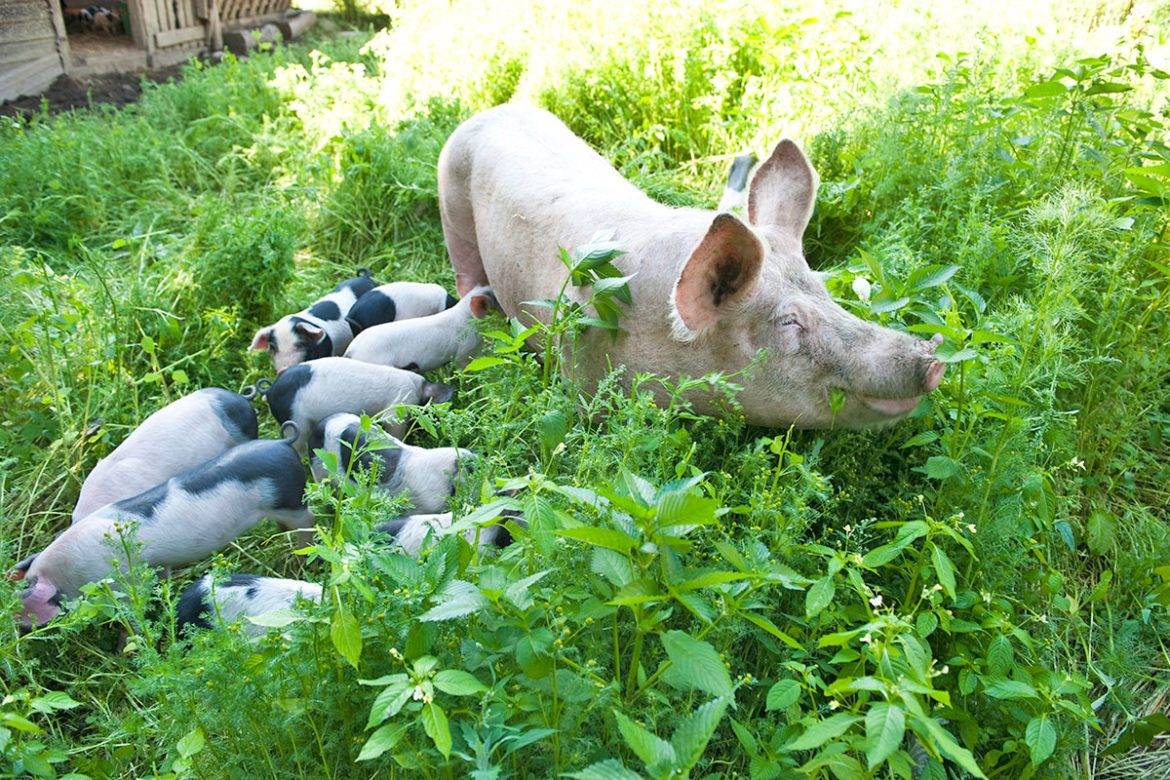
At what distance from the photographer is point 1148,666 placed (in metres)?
2.52

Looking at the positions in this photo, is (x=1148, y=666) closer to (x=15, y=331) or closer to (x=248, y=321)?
(x=248, y=321)

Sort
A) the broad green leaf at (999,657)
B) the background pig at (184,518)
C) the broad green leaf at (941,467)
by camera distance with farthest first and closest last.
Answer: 1. the background pig at (184,518)
2. the broad green leaf at (941,467)
3. the broad green leaf at (999,657)

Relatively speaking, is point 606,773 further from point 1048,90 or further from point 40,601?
point 1048,90

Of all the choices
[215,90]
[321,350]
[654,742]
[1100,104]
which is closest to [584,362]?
[321,350]

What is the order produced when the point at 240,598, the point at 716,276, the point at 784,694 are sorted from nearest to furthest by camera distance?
the point at 784,694
the point at 240,598
the point at 716,276

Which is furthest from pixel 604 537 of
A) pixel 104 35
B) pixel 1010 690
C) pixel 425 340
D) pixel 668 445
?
pixel 104 35

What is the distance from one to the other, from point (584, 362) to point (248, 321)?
2.15 metres

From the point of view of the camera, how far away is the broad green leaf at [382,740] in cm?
146

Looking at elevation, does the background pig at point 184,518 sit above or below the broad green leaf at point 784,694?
below

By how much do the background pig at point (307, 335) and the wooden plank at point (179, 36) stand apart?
20.2 feet

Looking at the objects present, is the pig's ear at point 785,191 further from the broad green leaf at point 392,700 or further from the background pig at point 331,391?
the broad green leaf at point 392,700

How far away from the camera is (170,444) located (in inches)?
126

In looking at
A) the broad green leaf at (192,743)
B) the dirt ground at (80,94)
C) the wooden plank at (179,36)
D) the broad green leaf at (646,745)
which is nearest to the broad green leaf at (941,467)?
the broad green leaf at (646,745)

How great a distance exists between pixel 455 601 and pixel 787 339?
4.98 ft
